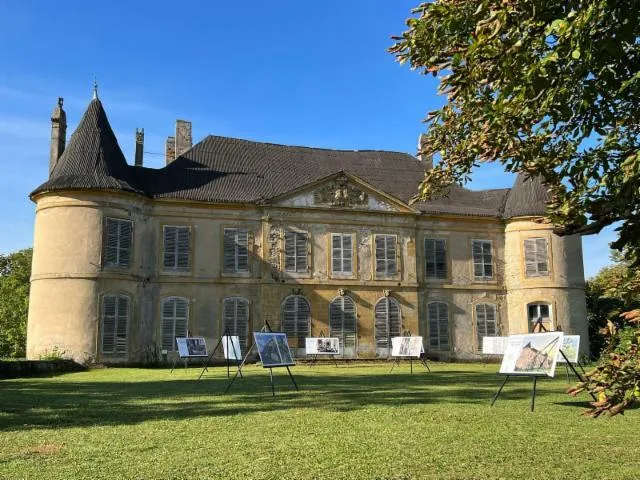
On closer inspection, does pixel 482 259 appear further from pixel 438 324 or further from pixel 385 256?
pixel 385 256

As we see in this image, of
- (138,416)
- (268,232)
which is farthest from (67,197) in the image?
(138,416)

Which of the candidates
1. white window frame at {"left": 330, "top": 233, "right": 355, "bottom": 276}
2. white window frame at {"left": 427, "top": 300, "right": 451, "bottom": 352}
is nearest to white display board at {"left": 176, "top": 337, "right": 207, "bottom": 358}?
white window frame at {"left": 330, "top": 233, "right": 355, "bottom": 276}

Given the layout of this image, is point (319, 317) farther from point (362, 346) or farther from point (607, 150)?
point (607, 150)

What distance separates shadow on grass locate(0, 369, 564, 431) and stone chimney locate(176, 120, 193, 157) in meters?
15.9

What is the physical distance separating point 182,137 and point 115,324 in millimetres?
10194

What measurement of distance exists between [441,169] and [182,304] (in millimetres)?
21449

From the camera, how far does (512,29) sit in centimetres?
466

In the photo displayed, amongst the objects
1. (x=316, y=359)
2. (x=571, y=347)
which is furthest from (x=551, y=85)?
(x=316, y=359)

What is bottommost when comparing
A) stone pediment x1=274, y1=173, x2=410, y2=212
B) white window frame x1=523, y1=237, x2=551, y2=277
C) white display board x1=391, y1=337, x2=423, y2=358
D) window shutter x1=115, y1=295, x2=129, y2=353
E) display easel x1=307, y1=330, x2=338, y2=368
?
display easel x1=307, y1=330, x2=338, y2=368

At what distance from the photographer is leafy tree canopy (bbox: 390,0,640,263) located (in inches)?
171

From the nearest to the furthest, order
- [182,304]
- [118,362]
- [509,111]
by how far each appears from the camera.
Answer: [509,111], [118,362], [182,304]

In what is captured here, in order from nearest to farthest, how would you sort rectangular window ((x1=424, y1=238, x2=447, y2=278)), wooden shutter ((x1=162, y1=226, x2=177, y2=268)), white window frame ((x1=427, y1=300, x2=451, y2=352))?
wooden shutter ((x1=162, y1=226, x2=177, y2=268)) < white window frame ((x1=427, y1=300, x2=451, y2=352)) < rectangular window ((x1=424, y1=238, x2=447, y2=278))

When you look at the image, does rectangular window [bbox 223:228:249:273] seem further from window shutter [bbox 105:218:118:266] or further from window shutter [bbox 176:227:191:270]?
window shutter [bbox 105:218:118:266]

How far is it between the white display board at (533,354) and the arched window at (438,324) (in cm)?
1739
